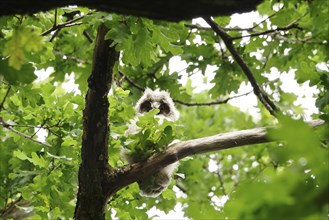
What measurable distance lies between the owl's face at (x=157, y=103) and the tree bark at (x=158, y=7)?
3691mm

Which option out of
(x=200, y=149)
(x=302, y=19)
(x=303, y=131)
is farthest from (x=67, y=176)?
(x=303, y=131)

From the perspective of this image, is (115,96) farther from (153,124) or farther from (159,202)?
(159,202)

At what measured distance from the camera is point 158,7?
1554 mm

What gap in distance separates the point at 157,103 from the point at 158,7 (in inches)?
149

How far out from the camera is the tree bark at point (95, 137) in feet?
10.3

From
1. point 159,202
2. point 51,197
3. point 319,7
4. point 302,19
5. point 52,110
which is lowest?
point 51,197

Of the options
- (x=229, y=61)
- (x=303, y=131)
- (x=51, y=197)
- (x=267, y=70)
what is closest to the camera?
(x=303, y=131)

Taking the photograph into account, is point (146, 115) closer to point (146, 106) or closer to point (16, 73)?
point (16, 73)

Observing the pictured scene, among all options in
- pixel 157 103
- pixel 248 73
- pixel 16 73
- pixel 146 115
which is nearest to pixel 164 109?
pixel 157 103

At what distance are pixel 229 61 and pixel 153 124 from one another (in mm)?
1827

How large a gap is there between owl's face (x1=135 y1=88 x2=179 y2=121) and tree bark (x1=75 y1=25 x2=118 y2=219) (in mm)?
2118

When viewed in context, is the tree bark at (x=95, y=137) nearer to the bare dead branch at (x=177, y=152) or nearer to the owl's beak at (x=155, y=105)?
the bare dead branch at (x=177, y=152)

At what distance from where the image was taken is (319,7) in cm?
323

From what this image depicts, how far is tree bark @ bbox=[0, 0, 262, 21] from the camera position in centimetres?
154
